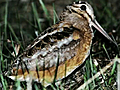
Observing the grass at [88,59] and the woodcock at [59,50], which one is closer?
the woodcock at [59,50]

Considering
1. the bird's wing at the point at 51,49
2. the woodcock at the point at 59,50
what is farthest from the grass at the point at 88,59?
the bird's wing at the point at 51,49

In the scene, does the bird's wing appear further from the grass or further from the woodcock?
the grass

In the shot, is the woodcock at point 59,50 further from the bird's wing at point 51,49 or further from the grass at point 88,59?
the grass at point 88,59

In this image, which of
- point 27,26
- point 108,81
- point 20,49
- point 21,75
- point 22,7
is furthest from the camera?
point 22,7

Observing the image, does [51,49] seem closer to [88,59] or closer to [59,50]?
[59,50]

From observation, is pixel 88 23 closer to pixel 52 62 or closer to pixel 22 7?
pixel 52 62

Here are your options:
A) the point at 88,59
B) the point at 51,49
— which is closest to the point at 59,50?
the point at 51,49

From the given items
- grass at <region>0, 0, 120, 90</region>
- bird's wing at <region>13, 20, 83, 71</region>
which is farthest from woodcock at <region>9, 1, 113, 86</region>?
grass at <region>0, 0, 120, 90</region>

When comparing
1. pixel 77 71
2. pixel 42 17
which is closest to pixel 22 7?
pixel 42 17
